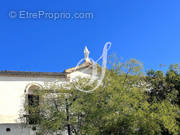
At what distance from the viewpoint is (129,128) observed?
15.7 m

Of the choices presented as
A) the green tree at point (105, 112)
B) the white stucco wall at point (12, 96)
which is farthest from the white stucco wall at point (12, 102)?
the green tree at point (105, 112)

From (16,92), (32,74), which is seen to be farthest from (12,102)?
(32,74)

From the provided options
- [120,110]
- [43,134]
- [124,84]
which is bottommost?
[43,134]

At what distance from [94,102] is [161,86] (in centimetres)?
696

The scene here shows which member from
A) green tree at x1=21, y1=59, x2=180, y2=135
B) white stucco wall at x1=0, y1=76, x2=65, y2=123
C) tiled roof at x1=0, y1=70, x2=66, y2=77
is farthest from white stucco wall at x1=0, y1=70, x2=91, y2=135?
green tree at x1=21, y1=59, x2=180, y2=135

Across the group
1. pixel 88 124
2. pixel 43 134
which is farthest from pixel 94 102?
pixel 43 134

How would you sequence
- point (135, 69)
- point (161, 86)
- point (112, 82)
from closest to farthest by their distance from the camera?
point (112, 82)
point (135, 69)
point (161, 86)

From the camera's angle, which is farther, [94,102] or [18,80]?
[18,80]

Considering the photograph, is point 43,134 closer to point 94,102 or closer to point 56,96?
point 56,96

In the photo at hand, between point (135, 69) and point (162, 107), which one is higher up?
point (135, 69)

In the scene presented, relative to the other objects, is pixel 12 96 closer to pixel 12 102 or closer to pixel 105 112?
pixel 12 102

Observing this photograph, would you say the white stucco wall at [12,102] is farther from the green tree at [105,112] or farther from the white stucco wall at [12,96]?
the green tree at [105,112]

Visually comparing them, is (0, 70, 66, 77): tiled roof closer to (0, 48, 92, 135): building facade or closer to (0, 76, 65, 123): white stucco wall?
(0, 48, 92, 135): building facade

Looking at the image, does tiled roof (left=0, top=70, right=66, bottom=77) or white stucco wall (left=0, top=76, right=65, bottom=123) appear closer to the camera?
white stucco wall (left=0, top=76, right=65, bottom=123)
